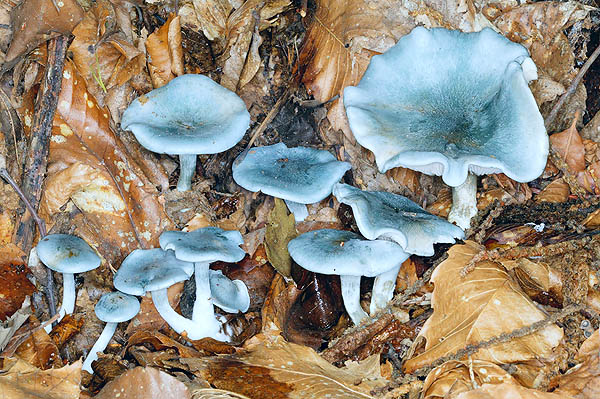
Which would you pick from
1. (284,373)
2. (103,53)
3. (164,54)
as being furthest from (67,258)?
(164,54)

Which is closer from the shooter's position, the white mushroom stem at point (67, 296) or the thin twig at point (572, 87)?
the white mushroom stem at point (67, 296)

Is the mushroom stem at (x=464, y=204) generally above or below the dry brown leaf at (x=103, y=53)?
below

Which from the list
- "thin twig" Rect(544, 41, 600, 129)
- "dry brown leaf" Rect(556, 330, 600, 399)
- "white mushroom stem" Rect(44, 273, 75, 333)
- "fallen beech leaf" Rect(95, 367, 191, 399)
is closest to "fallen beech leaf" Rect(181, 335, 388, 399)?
"fallen beech leaf" Rect(95, 367, 191, 399)

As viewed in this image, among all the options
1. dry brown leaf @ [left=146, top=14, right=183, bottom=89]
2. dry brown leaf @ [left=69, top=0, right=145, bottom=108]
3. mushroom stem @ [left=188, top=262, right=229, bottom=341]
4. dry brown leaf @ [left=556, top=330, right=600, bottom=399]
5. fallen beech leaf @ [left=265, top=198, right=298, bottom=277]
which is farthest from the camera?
dry brown leaf @ [left=146, top=14, right=183, bottom=89]

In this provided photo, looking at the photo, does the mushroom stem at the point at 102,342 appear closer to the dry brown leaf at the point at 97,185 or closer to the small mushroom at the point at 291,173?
the dry brown leaf at the point at 97,185

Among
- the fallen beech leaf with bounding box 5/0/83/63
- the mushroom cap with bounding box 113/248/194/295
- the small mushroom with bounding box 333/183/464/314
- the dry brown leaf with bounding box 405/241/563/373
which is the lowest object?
the mushroom cap with bounding box 113/248/194/295

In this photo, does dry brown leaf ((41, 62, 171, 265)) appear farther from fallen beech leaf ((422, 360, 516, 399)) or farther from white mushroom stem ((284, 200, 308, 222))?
fallen beech leaf ((422, 360, 516, 399))

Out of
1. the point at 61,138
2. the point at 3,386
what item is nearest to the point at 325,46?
the point at 61,138

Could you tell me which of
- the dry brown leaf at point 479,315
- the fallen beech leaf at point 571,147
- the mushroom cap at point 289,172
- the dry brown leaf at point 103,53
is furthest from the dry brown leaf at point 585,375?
the dry brown leaf at point 103,53

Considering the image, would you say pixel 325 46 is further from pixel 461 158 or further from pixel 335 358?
pixel 335 358
